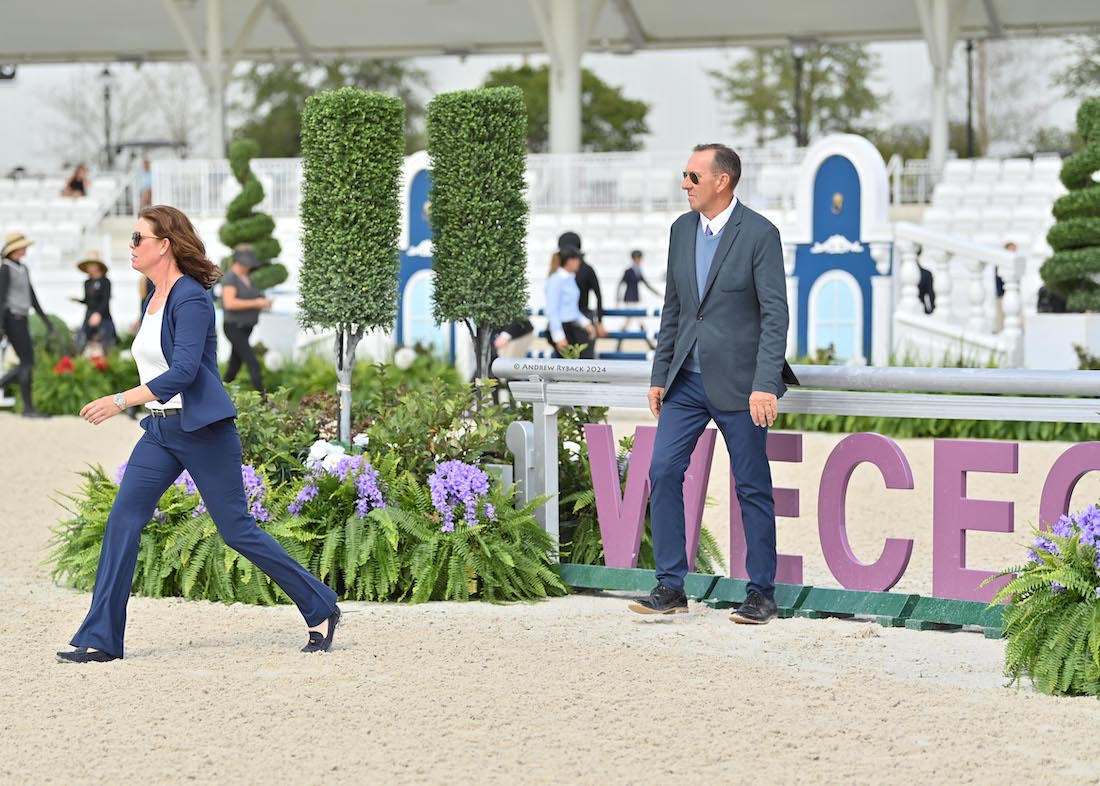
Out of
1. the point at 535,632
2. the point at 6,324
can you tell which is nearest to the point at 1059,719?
the point at 535,632

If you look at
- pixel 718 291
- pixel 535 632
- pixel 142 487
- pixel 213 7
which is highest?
pixel 213 7

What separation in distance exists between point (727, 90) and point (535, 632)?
4294 centimetres

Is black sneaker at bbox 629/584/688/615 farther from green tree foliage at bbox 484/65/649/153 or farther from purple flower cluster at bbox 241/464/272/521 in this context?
green tree foliage at bbox 484/65/649/153

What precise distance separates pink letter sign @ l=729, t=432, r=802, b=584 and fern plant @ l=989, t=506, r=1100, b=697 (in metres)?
1.29

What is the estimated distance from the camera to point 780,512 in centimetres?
610

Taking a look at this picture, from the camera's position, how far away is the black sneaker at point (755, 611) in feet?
19.0

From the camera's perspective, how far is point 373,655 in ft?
17.4

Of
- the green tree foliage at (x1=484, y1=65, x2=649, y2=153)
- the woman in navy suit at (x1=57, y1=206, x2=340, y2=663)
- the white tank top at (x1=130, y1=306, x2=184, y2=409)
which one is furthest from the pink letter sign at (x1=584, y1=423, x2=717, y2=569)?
the green tree foliage at (x1=484, y1=65, x2=649, y2=153)

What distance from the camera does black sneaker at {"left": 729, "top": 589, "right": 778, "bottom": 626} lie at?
5.78 metres

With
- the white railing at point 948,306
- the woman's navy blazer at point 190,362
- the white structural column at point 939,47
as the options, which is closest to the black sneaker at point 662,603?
the woman's navy blazer at point 190,362

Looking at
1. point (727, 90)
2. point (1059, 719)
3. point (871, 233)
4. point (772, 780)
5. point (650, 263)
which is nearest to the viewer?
point (772, 780)

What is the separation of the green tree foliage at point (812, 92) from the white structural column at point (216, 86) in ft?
64.5

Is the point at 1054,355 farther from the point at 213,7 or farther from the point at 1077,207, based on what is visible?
the point at 213,7

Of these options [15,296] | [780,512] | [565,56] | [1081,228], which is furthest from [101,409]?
[565,56]
